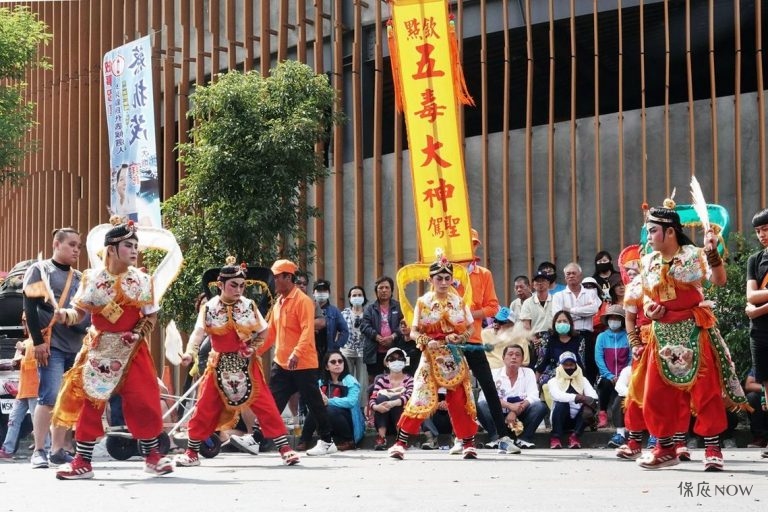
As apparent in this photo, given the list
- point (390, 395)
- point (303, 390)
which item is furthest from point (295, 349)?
point (390, 395)

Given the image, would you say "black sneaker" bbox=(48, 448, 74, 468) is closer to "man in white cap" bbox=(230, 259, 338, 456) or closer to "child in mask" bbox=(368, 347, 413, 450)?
"man in white cap" bbox=(230, 259, 338, 456)

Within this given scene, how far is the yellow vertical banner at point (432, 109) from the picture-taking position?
13.3 meters

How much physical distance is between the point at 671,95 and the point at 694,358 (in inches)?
321

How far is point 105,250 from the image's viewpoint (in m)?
9.39

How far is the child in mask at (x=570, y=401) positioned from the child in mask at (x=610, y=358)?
208 mm

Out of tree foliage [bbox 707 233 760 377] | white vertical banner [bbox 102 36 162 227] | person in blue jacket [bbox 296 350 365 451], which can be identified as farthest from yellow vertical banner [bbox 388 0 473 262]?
white vertical banner [bbox 102 36 162 227]

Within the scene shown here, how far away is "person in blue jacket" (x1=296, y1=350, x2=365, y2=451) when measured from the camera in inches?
527

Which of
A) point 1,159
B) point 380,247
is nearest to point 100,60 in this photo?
point 1,159

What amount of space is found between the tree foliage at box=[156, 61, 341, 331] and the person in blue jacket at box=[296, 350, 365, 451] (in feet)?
8.58

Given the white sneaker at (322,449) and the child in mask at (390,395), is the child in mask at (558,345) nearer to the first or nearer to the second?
the child in mask at (390,395)

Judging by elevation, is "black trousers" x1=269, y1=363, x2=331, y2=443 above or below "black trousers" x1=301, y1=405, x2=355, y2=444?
above

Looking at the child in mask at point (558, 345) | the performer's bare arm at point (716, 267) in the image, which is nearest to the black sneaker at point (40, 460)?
the child in mask at point (558, 345)

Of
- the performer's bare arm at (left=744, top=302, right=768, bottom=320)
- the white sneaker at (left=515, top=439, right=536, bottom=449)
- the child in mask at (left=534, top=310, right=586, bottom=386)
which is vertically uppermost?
the performer's bare arm at (left=744, top=302, right=768, bottom=320)

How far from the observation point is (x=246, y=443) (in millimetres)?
12812
